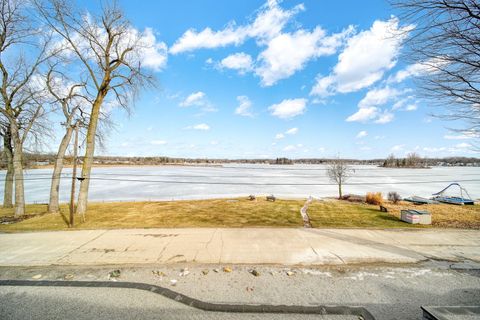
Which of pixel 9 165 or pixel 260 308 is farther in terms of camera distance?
pixel 9 165

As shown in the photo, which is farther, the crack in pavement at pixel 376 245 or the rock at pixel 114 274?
the crack in pavement at pixel 376 245

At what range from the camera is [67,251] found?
6.27 meters

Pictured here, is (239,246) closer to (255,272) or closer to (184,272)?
(255,272)

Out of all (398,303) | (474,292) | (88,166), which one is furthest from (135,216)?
(474,292)

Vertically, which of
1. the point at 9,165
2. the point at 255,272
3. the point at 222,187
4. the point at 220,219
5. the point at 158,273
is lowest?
the point at 222,187

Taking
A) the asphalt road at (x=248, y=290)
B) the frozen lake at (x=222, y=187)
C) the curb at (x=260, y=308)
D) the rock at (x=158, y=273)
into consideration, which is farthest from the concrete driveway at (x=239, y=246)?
the frozen lake at (x=222, y=187)

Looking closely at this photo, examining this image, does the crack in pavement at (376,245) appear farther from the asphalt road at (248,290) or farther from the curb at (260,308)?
the curb at (260,308)

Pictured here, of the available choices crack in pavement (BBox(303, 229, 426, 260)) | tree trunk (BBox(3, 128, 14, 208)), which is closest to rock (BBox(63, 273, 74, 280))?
crack in pavement (BBox(303, 229, 426, 260))

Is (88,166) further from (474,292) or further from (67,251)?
(474,292)

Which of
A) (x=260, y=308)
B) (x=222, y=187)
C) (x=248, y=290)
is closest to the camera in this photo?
(x=260, y=308)

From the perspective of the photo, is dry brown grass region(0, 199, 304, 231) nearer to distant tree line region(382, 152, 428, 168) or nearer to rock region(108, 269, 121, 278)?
rock region(108, 269, 121, 278)

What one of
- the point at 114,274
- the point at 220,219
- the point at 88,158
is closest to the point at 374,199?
the point at 220,219

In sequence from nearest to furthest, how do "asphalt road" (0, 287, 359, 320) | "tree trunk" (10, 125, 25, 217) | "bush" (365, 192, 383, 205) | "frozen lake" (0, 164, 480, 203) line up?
"asphalt road" (0, 287, 359, 320)
"tree trunk" (10, 125, 25, 217)
"bush" (365, 192, 383, 205)
"frozen lake" (0, 164, 480, 203)

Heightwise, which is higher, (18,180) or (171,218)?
(18,180)
